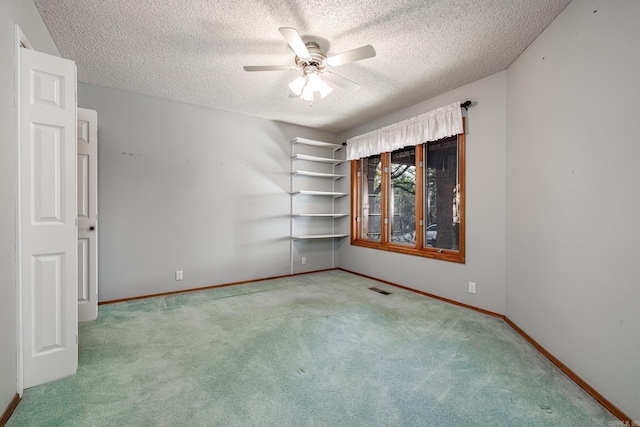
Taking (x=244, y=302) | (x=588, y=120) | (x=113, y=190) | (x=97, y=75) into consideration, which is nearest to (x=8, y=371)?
(x=244, y=302)

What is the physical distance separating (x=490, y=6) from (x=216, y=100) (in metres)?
3.14

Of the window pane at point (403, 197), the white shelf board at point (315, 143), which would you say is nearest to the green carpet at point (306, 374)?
the window pane at point (403, 197)

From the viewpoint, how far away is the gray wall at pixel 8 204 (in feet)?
4.82

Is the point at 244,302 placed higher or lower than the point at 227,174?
lower

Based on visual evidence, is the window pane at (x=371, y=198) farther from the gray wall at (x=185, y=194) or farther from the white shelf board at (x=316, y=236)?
the gray wall at (x=185, y=194)

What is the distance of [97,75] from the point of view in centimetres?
295

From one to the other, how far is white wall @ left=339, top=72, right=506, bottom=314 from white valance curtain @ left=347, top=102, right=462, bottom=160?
0.55ft

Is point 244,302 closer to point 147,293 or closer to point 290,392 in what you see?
point 147,293

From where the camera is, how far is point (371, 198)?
470cm

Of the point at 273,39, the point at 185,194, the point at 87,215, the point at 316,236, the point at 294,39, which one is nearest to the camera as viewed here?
the point at 294,39

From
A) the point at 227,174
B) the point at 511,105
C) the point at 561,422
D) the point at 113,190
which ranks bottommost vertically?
the point at 561,422

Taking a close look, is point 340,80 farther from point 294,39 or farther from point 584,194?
point 584,194

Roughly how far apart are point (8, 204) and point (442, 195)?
3.93m

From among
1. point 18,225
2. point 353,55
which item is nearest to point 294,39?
point 353,55
